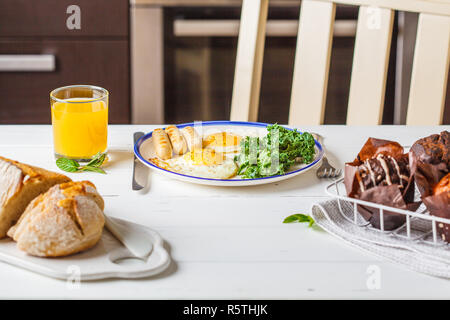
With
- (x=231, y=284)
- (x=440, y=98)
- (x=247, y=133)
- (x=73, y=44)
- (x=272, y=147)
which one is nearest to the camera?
(x=231, y=284)

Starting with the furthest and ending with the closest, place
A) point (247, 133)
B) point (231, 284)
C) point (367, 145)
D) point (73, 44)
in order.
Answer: point (73, 44) < point (247, 133) < point (367, 145) < point (231, 284)

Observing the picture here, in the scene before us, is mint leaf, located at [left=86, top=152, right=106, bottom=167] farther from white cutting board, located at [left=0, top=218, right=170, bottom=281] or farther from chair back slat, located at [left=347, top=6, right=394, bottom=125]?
chair back slat, located at [left=347, top=6, right=394, bottom=125]

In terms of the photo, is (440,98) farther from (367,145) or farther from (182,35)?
(182,35)

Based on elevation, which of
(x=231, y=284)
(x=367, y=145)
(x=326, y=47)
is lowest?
(x=231, y=284)

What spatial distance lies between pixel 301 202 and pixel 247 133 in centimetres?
34

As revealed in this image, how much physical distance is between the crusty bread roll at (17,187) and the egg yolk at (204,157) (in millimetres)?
318

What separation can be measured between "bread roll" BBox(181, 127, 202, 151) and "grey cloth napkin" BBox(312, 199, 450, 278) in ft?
1.09

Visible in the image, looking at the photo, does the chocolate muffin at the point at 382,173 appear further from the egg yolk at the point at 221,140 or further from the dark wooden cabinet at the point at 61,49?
the dark wooden cabinet at the point at 61,49

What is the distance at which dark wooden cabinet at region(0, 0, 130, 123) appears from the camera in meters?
2.14

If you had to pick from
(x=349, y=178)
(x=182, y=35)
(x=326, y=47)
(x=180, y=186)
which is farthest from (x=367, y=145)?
(x=182, y=35)

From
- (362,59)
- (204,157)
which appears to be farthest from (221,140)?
(362,59)

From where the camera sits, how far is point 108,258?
701 mm

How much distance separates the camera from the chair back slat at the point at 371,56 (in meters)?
1.52

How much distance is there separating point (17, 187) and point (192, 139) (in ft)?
1.43
